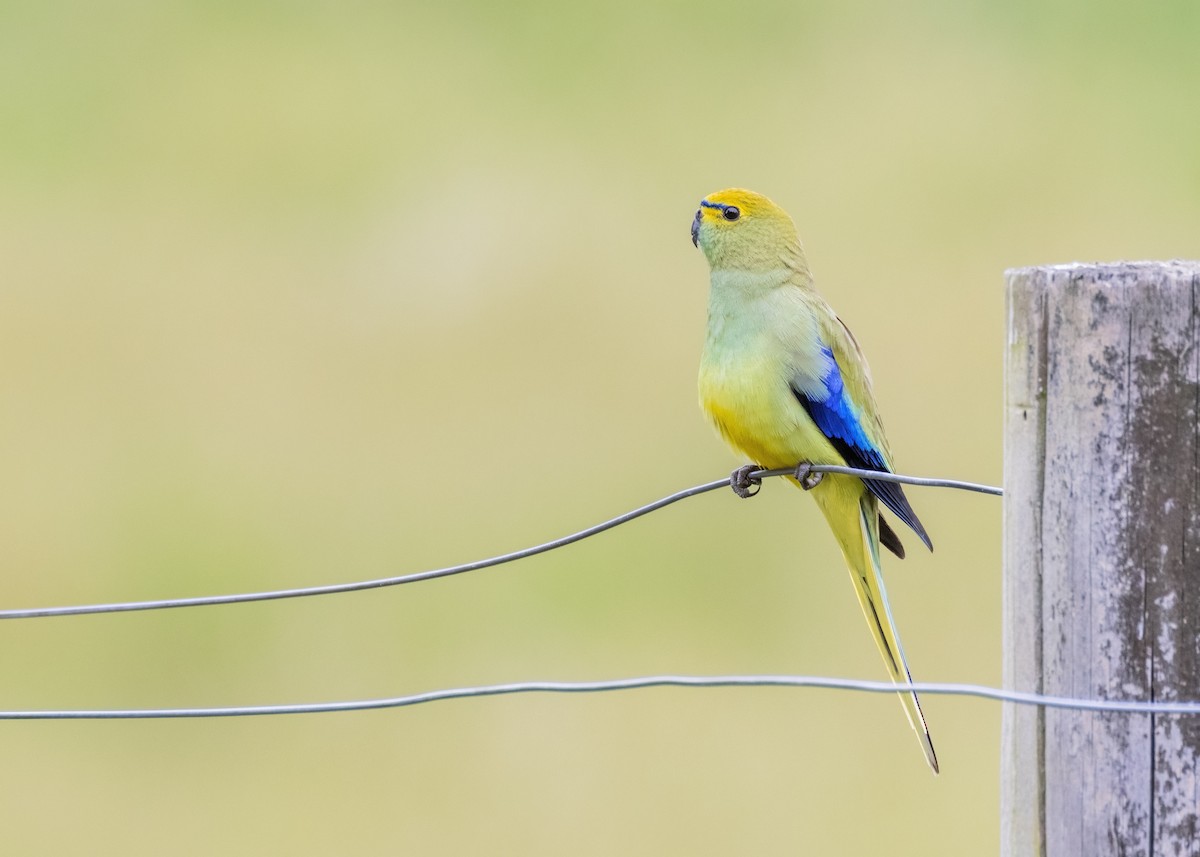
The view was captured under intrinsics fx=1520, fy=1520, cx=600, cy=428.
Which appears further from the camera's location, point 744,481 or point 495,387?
point 495,387

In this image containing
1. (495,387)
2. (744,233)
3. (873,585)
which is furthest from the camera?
(495,387)

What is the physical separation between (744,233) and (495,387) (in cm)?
793

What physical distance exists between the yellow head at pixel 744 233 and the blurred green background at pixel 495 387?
15.0 ft

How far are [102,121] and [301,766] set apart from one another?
10200 mm

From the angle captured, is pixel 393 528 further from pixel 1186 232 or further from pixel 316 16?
pixel 316 16

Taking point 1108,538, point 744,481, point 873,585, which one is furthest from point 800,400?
point 1108,538

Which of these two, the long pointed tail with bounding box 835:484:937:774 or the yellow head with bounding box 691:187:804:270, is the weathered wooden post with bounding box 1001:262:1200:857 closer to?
the long pointed tail with bounding box 835:484:937:774

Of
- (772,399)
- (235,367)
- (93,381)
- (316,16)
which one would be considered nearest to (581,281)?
(235,367)

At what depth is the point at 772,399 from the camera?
4215 mm

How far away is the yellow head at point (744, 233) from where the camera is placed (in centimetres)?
459

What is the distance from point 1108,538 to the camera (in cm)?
228

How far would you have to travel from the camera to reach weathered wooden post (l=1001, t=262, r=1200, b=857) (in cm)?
224

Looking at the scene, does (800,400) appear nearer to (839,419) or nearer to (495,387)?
(839,419)

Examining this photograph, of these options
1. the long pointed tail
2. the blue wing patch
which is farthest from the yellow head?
the long pointed tail
